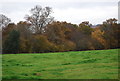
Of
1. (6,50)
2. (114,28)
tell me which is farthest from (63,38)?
(6,50)

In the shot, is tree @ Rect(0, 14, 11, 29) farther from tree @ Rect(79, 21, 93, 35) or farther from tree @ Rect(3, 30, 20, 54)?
tree @ Rect(79, 21, 93, 35)

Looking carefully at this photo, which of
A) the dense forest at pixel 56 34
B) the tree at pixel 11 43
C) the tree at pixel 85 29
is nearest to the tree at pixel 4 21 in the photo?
the dense forest at pixel 56 34

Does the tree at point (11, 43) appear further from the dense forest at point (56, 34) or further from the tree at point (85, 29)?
the tree at point (85, 29)

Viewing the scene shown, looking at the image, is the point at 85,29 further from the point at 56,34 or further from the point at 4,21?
the point at 4,21

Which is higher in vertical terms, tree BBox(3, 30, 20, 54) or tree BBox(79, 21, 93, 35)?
tree BBox(79, 21, 93, 35)

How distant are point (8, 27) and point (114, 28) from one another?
22839mm

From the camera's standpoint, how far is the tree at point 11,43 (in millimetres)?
32456

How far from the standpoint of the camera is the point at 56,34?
47.2 meters

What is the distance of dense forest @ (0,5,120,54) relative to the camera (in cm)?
4034

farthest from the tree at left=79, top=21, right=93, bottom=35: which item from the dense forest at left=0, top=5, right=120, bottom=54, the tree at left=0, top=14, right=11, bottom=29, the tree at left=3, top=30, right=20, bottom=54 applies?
the tree at left=3, top=30, right=20, bottom=54

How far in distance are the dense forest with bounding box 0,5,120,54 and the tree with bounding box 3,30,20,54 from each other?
51.4 inches

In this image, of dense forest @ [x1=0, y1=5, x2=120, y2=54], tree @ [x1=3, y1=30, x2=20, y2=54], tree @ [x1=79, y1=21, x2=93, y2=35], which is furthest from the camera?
tree @ [x1=79, y1=21, x2=93, y2=35]

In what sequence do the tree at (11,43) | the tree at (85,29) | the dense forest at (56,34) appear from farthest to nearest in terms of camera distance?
the tree at (85,29), the dense forest at (56,34), the tree at (11,43)

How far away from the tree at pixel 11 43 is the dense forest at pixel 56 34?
131cm
